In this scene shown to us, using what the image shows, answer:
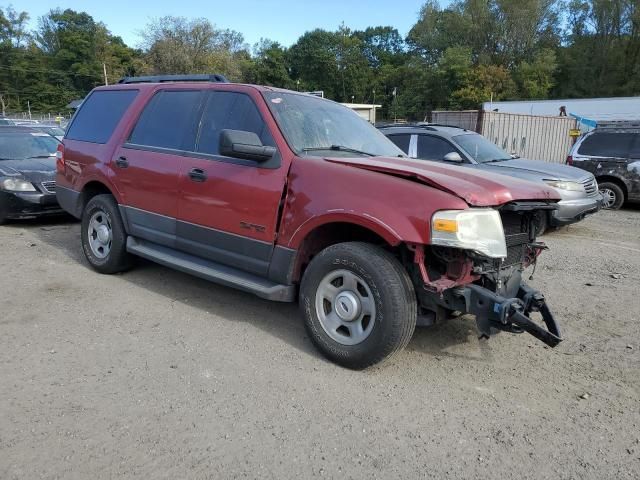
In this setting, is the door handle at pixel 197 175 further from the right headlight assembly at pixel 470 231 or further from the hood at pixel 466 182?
the right headlight assembly at pixel 470 231

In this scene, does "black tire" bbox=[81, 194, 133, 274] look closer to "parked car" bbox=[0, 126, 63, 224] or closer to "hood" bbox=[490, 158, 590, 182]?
"parked car" bbox=[0, 126, 63, 224]

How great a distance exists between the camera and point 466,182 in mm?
3412

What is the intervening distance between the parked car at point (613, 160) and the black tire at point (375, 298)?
994 centimetres

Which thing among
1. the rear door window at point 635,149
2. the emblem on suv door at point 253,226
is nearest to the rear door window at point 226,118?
the emblem on suv door at point 253,226

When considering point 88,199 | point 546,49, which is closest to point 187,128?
point 88,199

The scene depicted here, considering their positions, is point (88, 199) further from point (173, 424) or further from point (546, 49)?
point (546, 49)

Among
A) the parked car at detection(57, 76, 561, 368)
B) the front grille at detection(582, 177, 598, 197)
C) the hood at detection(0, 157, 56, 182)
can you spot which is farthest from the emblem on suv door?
the front grille at detection(582, 177, 598, 197)

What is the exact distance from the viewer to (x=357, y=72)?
3718 inches

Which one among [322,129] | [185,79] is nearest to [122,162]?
[185,79]

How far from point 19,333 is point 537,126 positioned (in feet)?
61.5

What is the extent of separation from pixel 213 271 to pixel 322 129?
1.55m

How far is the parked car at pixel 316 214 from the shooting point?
3.26 metres

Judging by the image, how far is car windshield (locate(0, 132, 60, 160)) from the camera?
8.81 m

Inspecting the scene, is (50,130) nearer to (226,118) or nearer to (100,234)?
(100,234)
